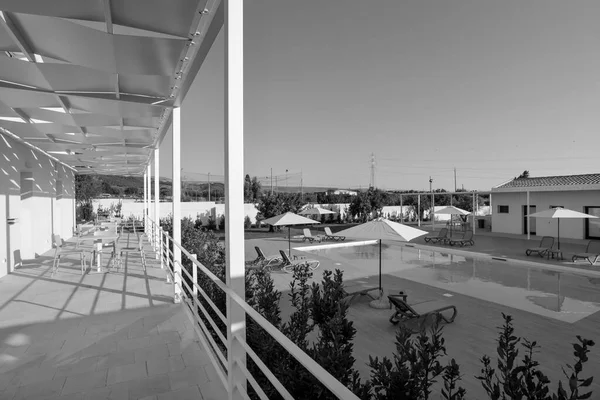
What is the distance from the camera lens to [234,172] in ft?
7.02

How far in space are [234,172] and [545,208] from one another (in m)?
18.9

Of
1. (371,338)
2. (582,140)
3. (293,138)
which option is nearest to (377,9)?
(371,338)

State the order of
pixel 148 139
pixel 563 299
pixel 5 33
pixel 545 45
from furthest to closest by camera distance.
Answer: pixel 545 45, pixel 148 139, pixel 563 299, pixel 5 33

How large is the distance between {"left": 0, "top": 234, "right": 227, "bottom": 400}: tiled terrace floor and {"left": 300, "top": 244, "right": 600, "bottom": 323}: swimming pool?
16.6ft

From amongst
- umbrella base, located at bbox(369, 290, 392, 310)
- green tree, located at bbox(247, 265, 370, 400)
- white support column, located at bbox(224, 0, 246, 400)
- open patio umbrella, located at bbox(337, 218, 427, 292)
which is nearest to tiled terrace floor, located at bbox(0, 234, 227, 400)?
green tree, located at bbox(247, 265, 370, 400)

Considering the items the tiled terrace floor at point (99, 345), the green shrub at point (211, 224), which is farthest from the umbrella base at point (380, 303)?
the green shrub at point (211, 224)

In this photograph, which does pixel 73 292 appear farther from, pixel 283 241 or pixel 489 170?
pixel 489 170

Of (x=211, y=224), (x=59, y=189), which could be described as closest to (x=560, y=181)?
(x=211, y=224)

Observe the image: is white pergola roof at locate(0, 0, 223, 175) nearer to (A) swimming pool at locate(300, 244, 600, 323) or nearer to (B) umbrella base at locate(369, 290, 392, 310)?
(B) umbrella base at locate(369, 290, 392, 310)

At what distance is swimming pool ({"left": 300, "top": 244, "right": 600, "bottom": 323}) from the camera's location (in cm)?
607

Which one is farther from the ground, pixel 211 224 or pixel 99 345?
pixel 99 345

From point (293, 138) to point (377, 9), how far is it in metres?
13.6

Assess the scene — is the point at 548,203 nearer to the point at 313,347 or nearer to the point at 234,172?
the point at 313,347

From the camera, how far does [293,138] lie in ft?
75.1
